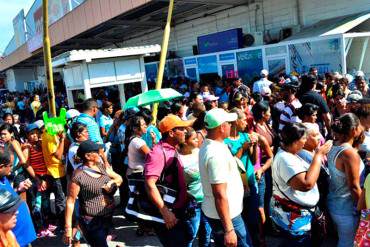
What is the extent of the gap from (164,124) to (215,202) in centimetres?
87

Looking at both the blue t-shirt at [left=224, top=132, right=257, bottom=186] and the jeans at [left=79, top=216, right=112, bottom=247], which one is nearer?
the jeans at [left=79, top=216, right=112, bottom=247]

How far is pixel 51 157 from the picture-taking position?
507 cm

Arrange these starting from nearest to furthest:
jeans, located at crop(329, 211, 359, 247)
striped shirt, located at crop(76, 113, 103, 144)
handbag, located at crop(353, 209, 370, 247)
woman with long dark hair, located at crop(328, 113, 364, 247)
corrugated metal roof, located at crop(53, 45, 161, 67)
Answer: handbag, located at crop(353, 209, 370, 247) < woman with long dark hair, located at crop(328, 113, 364, 247) < jeans, located at crop(329, 211, 359, 247) < striped shirt, located at crop(76, 113, 103, 144) < corrugated metal roof, located at crop(53, 45, 161, 67)

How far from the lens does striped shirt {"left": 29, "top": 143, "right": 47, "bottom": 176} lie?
5160 mm

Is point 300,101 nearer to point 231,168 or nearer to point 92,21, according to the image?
point 231,168

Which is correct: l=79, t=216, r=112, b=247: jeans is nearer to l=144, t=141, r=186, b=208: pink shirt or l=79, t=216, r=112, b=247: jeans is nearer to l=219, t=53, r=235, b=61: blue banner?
l=144, t=141, r=186, b=208: pink shirt

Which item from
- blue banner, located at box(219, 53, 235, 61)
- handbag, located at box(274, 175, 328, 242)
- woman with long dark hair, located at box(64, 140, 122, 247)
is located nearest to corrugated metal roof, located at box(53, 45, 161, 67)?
woman with long dark hair, located at box(64, 140, 122, 247)

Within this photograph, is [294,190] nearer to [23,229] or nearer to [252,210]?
[252,210]

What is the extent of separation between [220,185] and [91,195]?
133 cm

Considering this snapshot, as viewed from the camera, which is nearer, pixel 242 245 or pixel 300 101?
pixel 242 245

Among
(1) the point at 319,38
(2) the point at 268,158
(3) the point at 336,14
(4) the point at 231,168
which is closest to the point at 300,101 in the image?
(2) the point at 268,158

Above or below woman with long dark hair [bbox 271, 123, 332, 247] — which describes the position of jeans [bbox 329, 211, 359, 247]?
below

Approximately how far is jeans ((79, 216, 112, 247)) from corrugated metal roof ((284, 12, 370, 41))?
29.1 feet

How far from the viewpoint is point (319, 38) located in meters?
10.3
